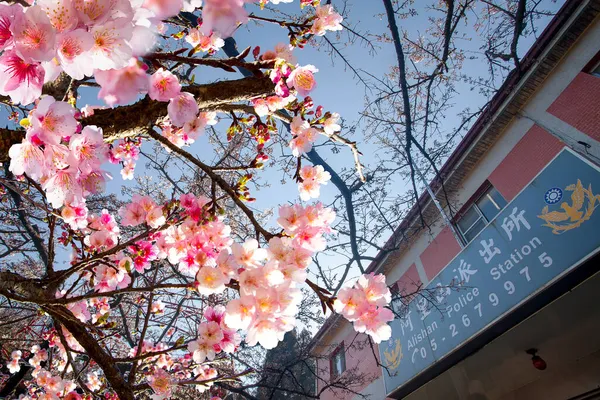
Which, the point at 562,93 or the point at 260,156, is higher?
Result: the point at 562,93

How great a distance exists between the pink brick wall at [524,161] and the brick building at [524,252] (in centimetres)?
2

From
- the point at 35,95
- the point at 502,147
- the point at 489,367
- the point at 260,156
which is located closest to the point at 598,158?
the point at 502,147

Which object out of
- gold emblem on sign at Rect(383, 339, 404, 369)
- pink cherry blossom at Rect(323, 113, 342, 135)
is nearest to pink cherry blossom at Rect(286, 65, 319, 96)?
pink cherry blossom at Rect(323, 113, 342, 135)

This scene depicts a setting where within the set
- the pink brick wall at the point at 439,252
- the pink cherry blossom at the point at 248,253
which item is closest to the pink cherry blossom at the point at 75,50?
the pink cherry blossom at the point at 248,253

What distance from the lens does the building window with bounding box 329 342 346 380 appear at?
33.2ft

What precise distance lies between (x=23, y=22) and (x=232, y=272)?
45.1 inches

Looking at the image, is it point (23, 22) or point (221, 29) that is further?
point (221, 29)

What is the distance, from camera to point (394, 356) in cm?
567

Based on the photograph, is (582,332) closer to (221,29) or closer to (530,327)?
(530,327)

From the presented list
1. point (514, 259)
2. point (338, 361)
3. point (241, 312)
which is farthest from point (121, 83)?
point (338, 361)

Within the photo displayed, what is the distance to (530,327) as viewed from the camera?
13.6ft

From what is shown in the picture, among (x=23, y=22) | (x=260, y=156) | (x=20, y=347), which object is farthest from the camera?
(x=20, y=347)

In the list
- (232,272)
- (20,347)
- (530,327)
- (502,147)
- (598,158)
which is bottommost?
(232,272)

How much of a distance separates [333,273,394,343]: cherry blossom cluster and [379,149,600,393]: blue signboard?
2.53 m
